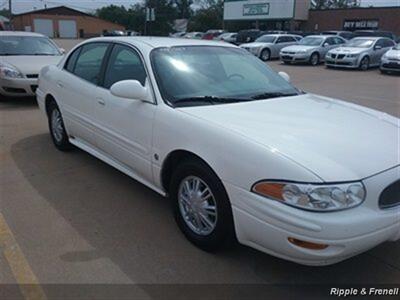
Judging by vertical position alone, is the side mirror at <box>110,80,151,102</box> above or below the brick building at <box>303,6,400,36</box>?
below

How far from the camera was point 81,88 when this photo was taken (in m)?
4.65

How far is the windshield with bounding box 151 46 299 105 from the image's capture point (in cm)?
357

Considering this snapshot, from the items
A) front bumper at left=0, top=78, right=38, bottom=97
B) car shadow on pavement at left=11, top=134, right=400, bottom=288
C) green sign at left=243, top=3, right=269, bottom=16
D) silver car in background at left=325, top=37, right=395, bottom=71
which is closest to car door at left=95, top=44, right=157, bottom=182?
car shadow on pavement at left=11, top=134, right=400, bottom=288

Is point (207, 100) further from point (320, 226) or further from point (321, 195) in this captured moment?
point (320, 226)

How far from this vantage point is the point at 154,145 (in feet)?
11.4

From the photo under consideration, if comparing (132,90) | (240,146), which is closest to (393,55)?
(132,90)

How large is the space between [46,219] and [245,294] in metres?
1.94

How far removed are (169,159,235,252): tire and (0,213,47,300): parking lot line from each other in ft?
3.83

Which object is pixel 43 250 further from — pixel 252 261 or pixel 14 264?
pixel 252 261

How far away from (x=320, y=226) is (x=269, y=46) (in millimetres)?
22662

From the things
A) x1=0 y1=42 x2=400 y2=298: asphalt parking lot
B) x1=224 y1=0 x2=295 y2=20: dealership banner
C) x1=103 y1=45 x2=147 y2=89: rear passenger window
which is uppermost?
x1=224 y1=0 x2=295 y2=20: dealership banner

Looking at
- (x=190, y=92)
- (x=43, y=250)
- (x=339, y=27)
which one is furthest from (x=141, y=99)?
(x=339, y=27)

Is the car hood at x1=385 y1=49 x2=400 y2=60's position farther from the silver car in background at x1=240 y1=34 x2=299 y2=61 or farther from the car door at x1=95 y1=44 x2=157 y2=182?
the car door at x1=95 y1=44 x2=157 y2=182

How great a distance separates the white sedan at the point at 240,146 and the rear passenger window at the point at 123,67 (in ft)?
0.06
